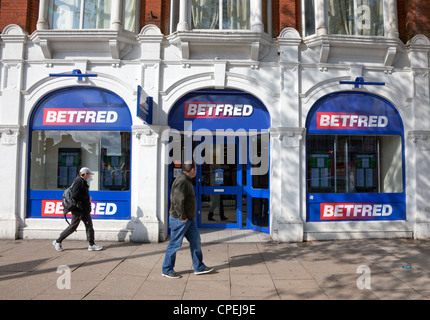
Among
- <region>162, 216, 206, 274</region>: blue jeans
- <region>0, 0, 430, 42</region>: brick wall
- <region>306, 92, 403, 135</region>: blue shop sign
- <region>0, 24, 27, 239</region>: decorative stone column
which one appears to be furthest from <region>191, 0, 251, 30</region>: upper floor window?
<region>162, 216, 206, 274</region>: blue jeans

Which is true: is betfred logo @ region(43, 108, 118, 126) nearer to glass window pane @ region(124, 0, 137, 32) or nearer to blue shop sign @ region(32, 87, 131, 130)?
blue shop sign @ region(32, 87, 131, 130)

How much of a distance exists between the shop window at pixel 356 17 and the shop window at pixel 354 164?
9.02 feet

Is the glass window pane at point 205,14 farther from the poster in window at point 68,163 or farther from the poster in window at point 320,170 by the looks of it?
the poster in window at point 68,163

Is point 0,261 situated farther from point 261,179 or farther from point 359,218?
point 359,218

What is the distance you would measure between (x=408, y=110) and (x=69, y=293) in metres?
8.26

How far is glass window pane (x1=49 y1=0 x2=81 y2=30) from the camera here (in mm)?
7438

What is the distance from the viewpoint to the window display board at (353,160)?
7.19m

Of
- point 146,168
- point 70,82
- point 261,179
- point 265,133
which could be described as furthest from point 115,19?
point 261,179

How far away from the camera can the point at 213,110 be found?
731cm

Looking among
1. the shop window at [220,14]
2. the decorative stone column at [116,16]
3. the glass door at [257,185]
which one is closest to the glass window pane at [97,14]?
the decorative stone column at [116,16]

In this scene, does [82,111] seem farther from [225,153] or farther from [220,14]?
[220,14]

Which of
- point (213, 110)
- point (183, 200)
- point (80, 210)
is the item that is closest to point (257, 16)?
point (213, 110)

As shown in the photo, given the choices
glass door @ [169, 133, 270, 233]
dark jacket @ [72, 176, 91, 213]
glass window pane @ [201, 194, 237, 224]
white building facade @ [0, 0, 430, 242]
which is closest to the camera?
dark jacket @ [72, 176, 91, 213]

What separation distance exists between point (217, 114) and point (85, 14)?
4.22 metres
